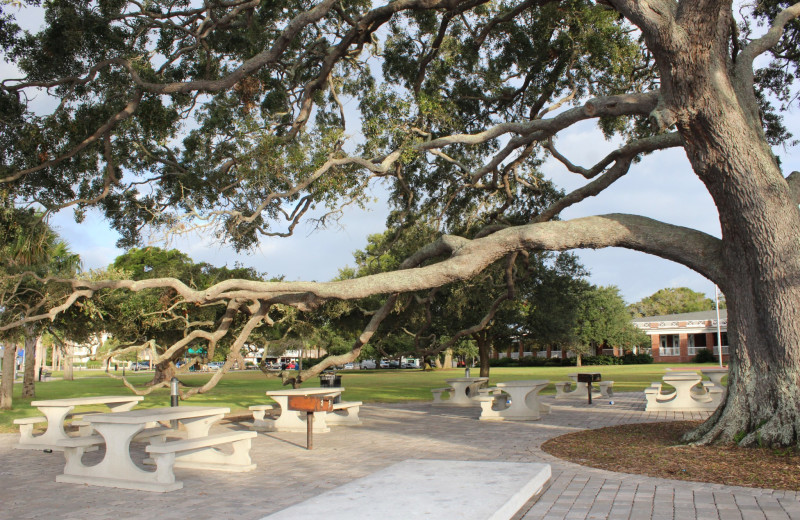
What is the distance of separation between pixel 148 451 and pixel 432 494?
405 centimetres

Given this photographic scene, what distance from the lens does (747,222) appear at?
26.7ft

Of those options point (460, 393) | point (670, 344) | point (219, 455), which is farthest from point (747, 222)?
point (670, 344)

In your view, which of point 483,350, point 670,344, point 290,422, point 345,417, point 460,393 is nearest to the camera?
point 290,422

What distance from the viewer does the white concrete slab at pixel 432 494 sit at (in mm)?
3703

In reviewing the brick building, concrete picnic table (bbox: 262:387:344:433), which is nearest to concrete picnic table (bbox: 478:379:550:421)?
concrete picnic table (bbox: 262:387:344:433)

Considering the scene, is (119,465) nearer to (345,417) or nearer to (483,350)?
(345,417)

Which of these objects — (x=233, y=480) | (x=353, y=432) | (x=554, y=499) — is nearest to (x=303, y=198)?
(x=353, y=432)

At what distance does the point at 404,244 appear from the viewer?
17.9 metres

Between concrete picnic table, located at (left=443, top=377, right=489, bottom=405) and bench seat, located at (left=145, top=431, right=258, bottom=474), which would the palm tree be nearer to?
bench seat, located at (left=145, top=431, right=258, bottom=474)

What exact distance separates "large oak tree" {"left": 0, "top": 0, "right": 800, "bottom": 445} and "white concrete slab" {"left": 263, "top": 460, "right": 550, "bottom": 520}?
4.17m

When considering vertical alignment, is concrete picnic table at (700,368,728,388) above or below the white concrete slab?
below

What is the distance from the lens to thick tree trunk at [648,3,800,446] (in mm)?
7863

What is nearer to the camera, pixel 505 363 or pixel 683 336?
pixel 683 336

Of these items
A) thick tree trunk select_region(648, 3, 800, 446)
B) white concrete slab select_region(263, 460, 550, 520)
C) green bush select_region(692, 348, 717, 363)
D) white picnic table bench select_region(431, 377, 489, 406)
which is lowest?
green bush select_region(692, 348, 717, 363)
